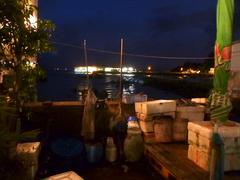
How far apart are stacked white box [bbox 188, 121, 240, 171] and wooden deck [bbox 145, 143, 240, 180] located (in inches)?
7.6

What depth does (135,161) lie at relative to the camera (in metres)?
9.94

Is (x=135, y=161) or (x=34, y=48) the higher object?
(x=34, y=48)

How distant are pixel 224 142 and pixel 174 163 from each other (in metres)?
1.42

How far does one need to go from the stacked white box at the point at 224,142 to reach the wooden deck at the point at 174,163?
7.6 inches

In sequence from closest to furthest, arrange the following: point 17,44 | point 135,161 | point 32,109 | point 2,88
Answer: point 17,44 < point 2,88 < point 135,161 < point 32,109

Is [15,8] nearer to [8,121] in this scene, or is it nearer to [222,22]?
[8,121]

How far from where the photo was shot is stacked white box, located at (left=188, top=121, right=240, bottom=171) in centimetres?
711

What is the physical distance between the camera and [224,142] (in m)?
7.11

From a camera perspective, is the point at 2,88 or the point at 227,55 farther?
the point at 2,88

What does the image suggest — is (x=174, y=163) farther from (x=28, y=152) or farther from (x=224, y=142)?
(x=28, y=152)

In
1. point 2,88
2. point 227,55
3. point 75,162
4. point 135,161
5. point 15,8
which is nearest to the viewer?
point 15,8

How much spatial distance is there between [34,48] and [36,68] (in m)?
0.53

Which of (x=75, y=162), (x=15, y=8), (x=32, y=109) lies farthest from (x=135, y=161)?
(x=15, y=8)

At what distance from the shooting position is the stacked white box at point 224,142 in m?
7.11
